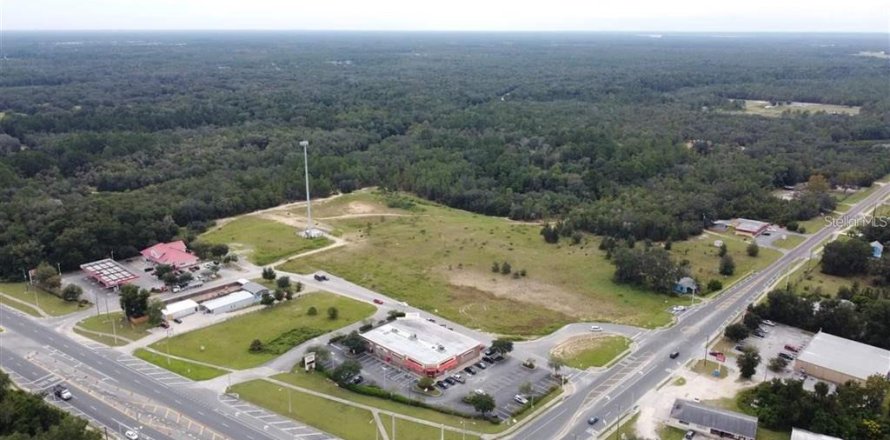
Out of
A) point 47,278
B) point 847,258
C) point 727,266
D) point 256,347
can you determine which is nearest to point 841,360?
point 727,266

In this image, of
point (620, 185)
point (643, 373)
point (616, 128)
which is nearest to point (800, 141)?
point (616, 128)

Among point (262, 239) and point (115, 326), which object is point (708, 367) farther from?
point (262, 239)

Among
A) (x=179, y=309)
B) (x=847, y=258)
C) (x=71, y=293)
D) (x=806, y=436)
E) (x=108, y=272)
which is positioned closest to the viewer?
(x=806, y=436)

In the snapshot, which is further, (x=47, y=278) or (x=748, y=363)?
(x=47, y=278)

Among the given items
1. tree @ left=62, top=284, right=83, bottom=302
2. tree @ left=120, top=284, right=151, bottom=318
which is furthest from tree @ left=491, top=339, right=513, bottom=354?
tree @ left=62, top=284, right=83, bottom=302

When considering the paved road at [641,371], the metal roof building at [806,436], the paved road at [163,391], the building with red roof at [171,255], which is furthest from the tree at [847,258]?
the building with red roof at [171,255]

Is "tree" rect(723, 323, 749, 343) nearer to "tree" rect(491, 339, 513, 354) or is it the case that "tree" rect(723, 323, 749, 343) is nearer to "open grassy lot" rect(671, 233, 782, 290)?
"open grassy lot" rect(671, 233, 782, 290)

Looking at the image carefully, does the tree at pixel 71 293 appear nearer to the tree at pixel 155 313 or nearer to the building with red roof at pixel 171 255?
the building with red roof at pixel 171 255
